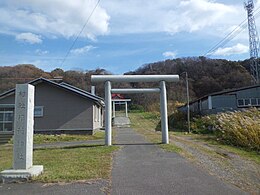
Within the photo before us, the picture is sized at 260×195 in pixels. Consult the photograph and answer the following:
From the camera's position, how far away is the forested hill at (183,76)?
31672 millimetres

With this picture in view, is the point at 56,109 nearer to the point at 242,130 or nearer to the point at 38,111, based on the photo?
the point at 38,111

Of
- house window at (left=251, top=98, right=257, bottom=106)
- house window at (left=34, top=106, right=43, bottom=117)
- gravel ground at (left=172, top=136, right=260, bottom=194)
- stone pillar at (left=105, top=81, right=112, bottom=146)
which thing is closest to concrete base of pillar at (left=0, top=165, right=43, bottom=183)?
gravel ground at (left=172, top=136, right=260, bottom=194)

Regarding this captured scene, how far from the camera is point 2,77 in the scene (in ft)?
103

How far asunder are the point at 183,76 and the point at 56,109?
12185 mm

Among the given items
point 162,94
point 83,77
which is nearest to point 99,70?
point 83,77

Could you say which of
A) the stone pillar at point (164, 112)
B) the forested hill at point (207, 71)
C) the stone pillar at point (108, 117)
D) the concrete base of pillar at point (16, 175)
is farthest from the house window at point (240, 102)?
the concrete base of pillar at point (16, 175)

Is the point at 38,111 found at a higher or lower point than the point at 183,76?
lower

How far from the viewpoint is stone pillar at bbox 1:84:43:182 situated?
6.90 metres

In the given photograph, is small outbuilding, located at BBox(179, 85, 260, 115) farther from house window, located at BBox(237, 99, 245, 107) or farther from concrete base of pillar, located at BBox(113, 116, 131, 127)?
concrete base of pillar, located at BBox(113, 116, 131, 127)

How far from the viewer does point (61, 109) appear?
2094 cm

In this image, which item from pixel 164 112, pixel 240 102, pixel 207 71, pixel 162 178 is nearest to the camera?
pixel 162 178

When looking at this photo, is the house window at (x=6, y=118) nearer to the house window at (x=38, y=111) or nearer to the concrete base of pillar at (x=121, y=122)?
the house window at (x=38, y=111)

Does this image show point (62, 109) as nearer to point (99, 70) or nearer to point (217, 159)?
point (217, 159)

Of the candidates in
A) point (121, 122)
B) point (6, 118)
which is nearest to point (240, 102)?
point (121, 122)
